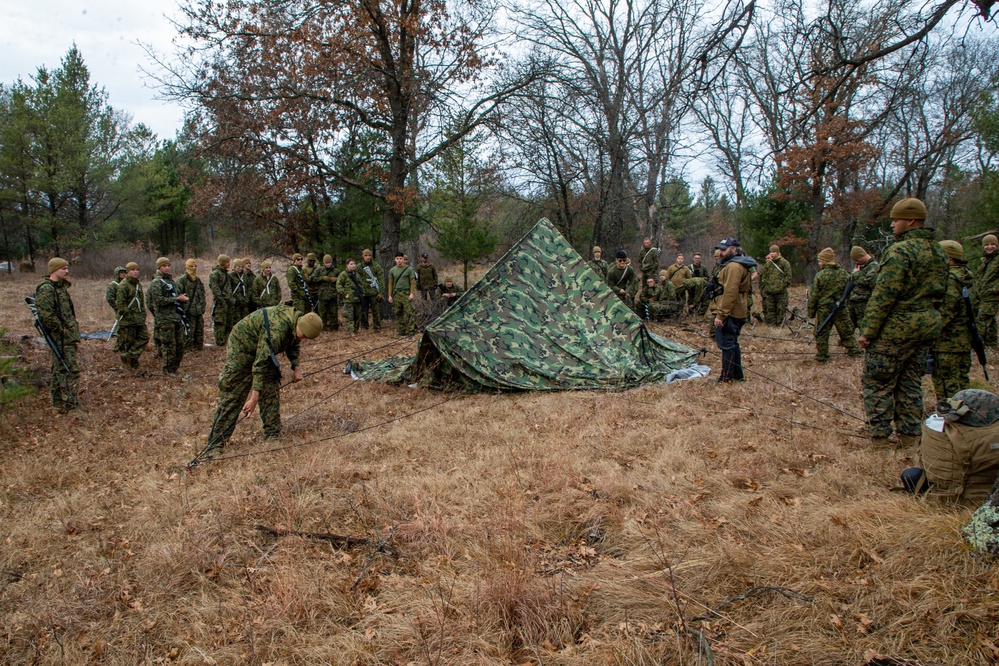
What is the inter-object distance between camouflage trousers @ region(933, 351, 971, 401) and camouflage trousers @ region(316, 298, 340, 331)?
11090 millimetres

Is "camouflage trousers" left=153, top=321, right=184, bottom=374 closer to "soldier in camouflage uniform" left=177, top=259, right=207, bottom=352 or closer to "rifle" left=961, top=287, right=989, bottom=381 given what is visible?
"soldier in camouflage uniform" left=177, top=259, right=207, bottom=352

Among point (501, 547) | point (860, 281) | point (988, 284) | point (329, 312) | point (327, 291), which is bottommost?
point (501, 547)

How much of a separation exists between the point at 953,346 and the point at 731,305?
90.1 inches

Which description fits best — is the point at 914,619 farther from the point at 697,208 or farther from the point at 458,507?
the point at 697,208

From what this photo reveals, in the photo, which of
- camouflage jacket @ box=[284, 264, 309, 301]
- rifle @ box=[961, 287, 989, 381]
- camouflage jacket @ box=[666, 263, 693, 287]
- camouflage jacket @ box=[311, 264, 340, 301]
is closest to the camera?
rifle @ box=[961, 287, 989, 381]

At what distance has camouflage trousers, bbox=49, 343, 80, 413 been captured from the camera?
7.39 meters

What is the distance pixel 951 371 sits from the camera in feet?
18.4

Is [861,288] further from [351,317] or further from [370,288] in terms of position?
[351,317]

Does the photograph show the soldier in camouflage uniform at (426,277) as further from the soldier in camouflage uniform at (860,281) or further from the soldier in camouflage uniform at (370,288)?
the soldier in camouflage uniform at (860,281)

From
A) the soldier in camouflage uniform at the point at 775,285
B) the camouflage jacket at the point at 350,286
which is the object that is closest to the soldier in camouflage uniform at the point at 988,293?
the soldier in camouflage uniform at the point at 775,285

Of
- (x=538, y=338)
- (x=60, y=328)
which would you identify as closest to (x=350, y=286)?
(x=538, y=338)

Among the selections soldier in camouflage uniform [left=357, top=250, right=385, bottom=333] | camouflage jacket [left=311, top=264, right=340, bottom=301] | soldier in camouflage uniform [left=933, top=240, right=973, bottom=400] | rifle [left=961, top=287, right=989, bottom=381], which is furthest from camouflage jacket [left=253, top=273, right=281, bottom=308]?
rifle [left=961, top=287, right=989, bottom=381]

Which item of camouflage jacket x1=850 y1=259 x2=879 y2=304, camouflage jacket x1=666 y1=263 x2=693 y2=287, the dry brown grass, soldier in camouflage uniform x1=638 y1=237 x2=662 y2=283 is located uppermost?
soldier in camouflage uniform x1=638 y1=237 x2=662 y2=283

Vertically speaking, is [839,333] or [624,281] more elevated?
[624,281]
